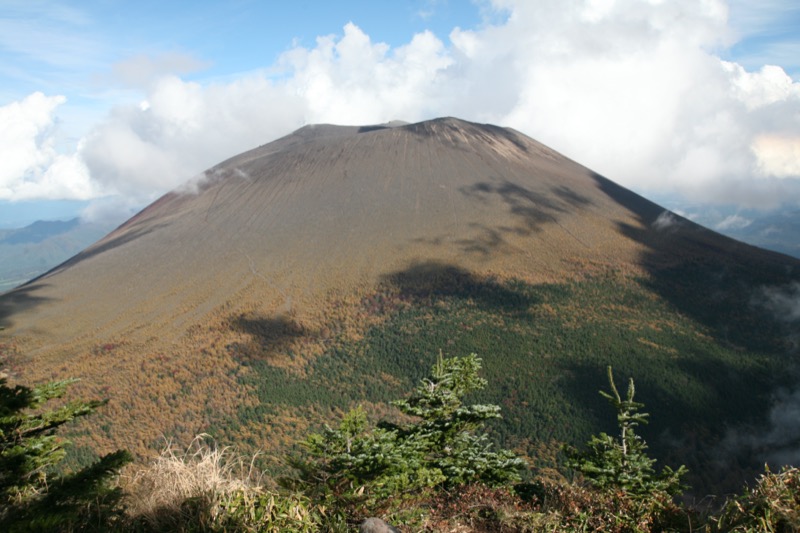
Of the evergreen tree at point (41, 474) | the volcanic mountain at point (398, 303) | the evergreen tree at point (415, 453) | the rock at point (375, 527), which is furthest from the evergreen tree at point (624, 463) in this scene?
the volcanic mountain at point (398, 303)

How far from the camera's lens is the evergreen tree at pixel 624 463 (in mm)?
7426

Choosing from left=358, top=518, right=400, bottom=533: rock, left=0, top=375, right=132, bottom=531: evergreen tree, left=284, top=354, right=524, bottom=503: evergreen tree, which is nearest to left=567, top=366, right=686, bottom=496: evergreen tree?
left=284, top=354, right=524, bottom=503: evergreen tree

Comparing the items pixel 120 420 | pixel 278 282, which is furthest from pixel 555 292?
pixel 120 420

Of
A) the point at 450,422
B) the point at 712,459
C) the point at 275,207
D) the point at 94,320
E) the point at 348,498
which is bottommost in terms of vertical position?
the point at 712,459

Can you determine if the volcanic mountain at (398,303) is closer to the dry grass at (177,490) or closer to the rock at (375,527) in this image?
the dry grass at (177,490)

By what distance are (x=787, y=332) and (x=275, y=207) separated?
334ft

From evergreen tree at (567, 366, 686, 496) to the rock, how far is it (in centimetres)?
430

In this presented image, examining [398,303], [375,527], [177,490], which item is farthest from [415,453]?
[398,303]

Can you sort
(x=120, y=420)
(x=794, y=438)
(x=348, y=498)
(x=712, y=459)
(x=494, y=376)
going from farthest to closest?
1. (x=494, y=376)
2. (x=794, y=438)
3. (x=712, y=459)
4. (x=120, y=420)
5. (x=348, y=498)

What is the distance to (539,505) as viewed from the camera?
17.7ft

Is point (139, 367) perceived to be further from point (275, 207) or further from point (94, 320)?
point (275, 207)

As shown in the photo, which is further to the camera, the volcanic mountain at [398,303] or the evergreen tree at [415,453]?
the volcanic mountain at [398,303]

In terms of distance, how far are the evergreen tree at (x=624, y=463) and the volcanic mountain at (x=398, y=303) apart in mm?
49204

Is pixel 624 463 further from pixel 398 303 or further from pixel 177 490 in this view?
pixel 398 303
